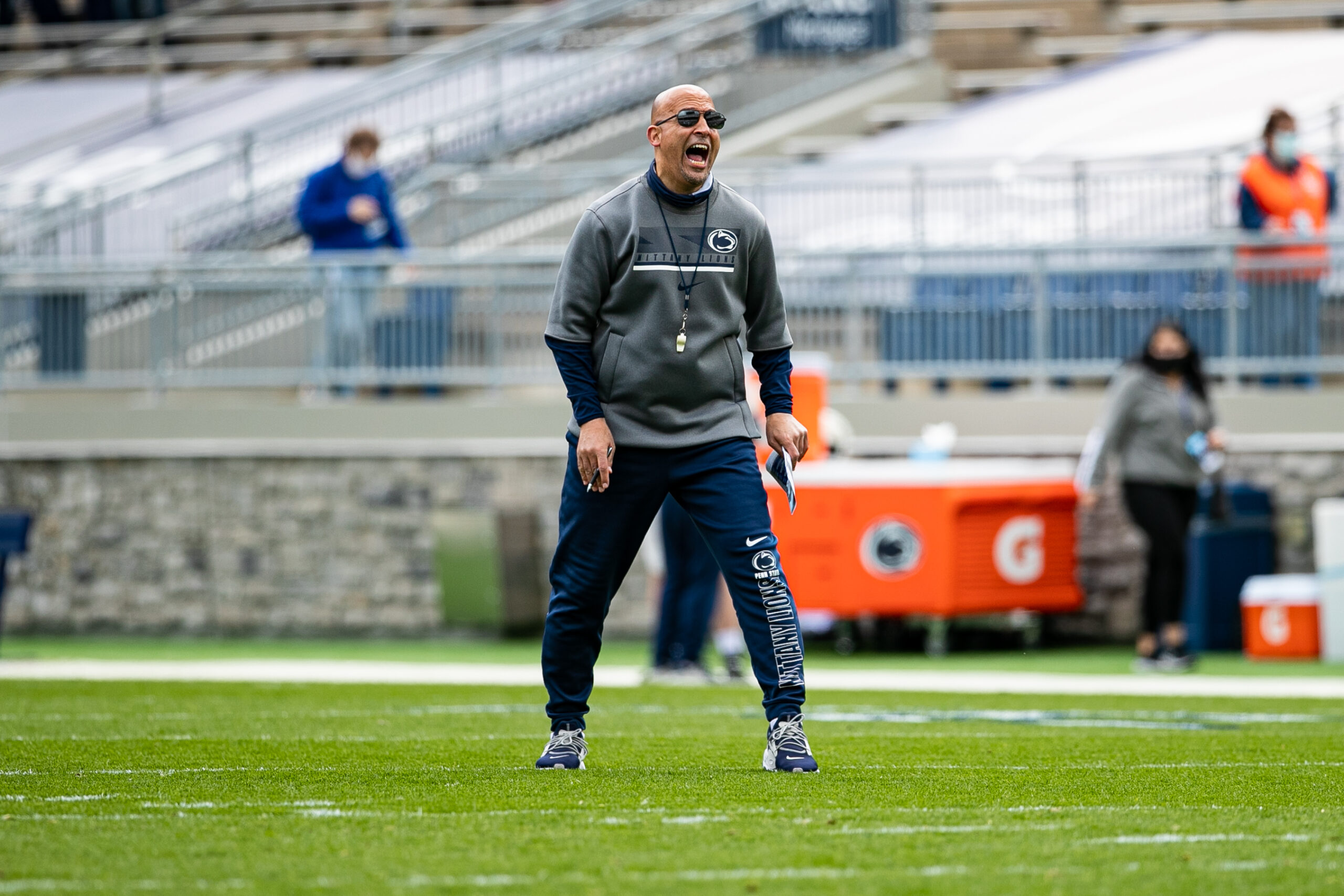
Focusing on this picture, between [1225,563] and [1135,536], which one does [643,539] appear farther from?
[1135,536]

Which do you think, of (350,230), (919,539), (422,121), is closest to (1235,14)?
(422,121)

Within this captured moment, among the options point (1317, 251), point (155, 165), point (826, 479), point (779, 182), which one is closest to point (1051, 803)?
point (826, 479)

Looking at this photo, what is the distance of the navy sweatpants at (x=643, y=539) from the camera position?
6.20 m

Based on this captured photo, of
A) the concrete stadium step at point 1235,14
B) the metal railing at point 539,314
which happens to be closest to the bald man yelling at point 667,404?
the metal railing at point 539,314

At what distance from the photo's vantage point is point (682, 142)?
20.4 ft

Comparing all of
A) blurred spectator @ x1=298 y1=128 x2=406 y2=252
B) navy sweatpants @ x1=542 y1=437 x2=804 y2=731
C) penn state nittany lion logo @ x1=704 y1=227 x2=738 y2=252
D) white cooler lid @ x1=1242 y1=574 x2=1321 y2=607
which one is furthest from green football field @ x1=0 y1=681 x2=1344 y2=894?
blurred spectator @ x1=298 y1=128 x2=406 y2=252

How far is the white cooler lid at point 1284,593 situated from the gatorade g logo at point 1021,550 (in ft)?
Answer: 4.48

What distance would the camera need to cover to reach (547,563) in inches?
614

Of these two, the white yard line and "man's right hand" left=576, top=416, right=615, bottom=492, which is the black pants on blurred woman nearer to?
the white yard line

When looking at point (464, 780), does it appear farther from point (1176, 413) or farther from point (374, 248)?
point (374, 248)

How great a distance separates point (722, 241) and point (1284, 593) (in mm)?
A: 7939

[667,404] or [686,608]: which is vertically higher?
[667,404]

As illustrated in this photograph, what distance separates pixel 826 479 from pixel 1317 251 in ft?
12.6

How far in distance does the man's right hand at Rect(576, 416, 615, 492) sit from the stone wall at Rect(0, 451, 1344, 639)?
9.15 meters
